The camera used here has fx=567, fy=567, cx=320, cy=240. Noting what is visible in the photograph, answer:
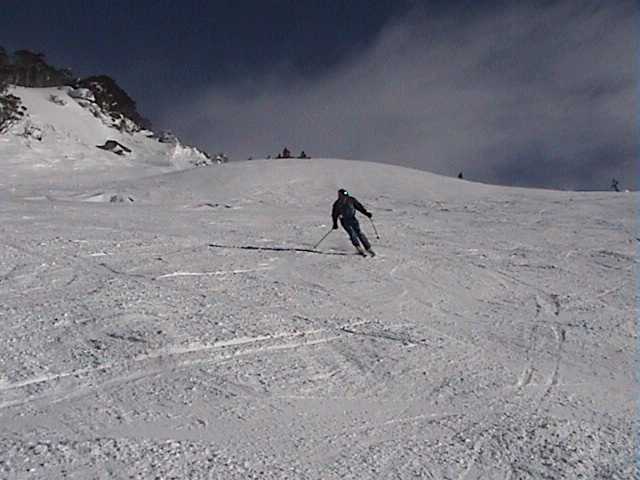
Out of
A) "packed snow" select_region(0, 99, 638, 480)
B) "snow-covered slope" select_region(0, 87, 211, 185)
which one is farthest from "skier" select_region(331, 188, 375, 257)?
"snow-covered slope" select_region(0, 87, 211, 185)

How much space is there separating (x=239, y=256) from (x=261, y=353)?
5796 millimetres

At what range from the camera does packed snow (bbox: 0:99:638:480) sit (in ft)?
13.9

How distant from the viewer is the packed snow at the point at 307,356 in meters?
4.25

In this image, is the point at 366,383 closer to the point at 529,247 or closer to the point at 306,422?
the point at 306,422

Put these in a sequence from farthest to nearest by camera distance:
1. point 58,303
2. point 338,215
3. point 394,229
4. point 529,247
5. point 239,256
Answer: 1. point 394,229
2. point 529,247
3. point 338,215
4. point 239,256
5. point 58,303

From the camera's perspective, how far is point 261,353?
20.5 feet

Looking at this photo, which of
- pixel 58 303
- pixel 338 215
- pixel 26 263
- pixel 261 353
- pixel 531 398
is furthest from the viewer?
pixel 338 215

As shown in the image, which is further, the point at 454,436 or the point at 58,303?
the point at 58,303

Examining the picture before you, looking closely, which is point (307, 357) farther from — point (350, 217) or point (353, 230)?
point (350, 217)

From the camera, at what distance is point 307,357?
6.24m

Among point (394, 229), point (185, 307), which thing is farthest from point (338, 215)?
point (185, 307)

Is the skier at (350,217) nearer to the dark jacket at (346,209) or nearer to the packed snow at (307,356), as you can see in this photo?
the dark jacket at (346,209)

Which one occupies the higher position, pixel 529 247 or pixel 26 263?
pixel 529 247

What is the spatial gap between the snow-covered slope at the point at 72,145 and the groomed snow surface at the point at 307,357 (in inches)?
881
